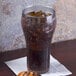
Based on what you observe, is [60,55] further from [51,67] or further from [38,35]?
[38,35]

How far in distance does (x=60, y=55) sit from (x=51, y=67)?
0.34ft

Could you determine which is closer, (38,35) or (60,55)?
(38,35)

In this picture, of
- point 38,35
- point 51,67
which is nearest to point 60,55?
point 51,67

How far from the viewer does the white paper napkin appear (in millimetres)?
929

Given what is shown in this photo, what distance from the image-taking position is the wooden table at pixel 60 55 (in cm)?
96

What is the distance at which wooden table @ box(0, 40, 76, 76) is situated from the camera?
0.96m

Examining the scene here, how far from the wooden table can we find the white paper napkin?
0.06 ft

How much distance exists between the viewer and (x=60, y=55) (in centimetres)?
105

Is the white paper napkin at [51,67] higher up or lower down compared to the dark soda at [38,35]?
lower down

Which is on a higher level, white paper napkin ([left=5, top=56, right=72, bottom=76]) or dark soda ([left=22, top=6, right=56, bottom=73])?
dark soda ([left=22, top=6, right=56, bottom=73])

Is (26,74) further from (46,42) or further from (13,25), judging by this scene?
(13,25)

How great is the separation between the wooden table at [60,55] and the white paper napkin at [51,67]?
2 cm

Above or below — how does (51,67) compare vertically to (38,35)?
below

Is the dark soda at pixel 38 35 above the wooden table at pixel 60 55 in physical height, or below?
above
